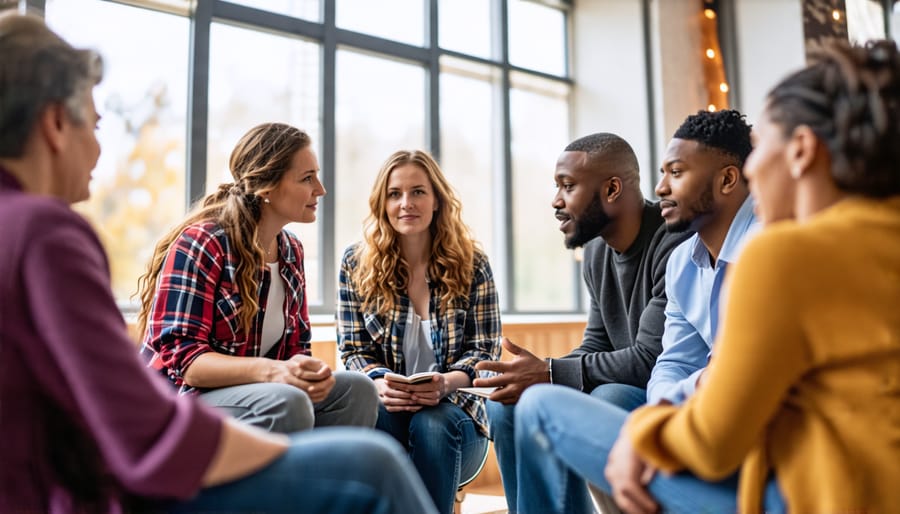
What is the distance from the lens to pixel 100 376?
73cm

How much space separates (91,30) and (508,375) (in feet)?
7.91

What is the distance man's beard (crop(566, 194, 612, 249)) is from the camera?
2.22 meters

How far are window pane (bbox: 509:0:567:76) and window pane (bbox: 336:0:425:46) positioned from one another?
2.36 ft

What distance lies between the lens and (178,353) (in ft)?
5.55

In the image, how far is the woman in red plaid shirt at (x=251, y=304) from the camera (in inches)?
66.2

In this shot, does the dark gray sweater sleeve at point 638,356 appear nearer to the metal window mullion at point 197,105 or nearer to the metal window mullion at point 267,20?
the metal window mullion at point 197,105

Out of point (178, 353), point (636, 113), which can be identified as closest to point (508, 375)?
point (178, 353)

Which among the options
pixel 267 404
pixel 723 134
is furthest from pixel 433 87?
pixel 267 404

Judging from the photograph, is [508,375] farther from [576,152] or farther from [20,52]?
[20,52]

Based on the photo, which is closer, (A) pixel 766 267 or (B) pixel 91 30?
(A) pixel 766 267

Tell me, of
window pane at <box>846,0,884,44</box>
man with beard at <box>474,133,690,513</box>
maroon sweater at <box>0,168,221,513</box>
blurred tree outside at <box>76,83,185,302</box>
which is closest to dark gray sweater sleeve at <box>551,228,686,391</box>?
man with beard at <box>474,133,690,513</box>

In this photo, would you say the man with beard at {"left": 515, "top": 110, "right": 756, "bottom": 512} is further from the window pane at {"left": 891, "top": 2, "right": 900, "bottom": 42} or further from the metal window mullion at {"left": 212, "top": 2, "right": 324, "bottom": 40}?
the window pane at {"left": 891, "top": 2, "right": 900, "bottom": 42}

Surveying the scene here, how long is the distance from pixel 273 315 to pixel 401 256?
1.77 feet

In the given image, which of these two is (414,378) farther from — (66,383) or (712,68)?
(712,68)
